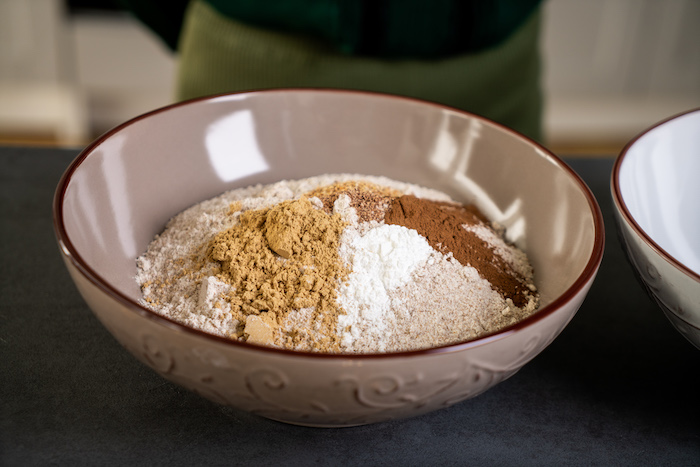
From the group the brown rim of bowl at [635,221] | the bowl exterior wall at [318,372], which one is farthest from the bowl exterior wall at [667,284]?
the bowl exterior wall at [318,372]

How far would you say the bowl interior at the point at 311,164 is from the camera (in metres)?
0.67

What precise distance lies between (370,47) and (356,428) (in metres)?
0.86

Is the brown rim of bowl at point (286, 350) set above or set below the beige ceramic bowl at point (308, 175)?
above

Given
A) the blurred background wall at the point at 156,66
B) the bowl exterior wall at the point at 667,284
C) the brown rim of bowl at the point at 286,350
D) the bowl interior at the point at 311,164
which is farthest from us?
the blurred background wall at the point at 156,66

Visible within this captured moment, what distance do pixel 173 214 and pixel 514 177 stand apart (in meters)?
0.41

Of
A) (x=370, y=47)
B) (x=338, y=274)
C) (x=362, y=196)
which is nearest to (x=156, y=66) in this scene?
(x=370, y=47)

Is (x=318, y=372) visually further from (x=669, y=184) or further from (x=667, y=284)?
(x=669, y=184)

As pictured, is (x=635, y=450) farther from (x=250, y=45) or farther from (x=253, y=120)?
(x=250, y=45)

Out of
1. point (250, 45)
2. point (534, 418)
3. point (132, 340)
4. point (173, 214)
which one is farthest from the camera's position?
point (250, 45)

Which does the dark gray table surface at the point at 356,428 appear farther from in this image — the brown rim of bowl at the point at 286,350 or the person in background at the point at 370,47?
the person in background at the point at 370,47

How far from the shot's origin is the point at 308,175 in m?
0.87

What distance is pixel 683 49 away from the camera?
2719 mm

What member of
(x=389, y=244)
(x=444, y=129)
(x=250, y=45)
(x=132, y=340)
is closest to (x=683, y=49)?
(x=250, y=45)

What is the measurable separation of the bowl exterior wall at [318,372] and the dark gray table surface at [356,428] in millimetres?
75
